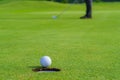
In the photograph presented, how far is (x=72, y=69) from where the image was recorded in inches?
380

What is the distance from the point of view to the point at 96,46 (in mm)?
14406

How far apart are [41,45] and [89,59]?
3782 millimetres

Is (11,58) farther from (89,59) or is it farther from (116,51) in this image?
(116,51)

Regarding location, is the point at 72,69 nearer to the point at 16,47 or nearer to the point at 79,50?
the point at 79,50

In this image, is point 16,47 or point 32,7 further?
point 32,7

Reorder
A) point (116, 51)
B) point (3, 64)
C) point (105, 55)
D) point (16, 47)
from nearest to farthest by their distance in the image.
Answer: point (3, 64)
point (105, 55)
point (116, 51)
point (16, 47)

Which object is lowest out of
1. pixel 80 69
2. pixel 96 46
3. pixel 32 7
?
pixel 32 7

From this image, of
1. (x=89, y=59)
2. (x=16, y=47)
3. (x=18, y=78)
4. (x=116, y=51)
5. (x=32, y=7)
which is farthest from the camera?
(x=32, y=7)

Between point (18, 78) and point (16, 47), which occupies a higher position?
point (18, 78)

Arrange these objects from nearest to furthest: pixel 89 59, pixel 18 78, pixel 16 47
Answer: pixel 18 78
pixel 89 59
pixel 16 47

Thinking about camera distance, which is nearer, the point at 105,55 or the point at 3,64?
the point at 3,64

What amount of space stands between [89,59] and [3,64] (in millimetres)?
2595

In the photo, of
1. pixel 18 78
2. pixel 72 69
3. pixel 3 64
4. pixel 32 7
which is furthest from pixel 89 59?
pixel 32 7

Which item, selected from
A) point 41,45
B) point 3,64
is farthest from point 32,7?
point 3,64
